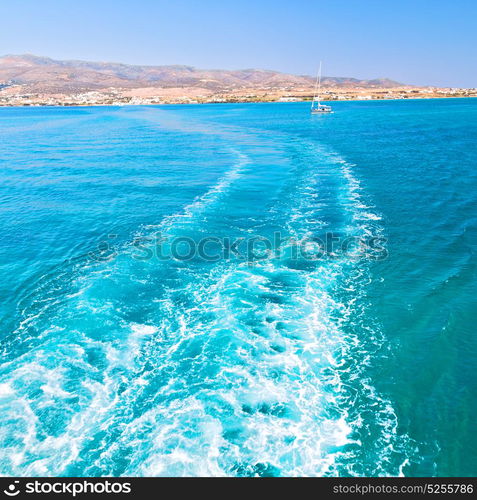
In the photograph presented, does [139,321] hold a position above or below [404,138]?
below

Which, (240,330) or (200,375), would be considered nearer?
(200,375)

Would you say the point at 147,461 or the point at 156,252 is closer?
the point at 147,461

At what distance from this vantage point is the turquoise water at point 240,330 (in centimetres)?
2042

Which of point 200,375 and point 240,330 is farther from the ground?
point 240,330

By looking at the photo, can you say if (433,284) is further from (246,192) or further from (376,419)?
(246,192)

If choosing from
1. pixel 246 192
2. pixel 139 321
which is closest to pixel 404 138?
pixel 246 192

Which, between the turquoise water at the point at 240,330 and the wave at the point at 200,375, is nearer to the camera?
the wave at the point at 200,375

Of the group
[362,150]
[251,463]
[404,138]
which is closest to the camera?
[251,463]

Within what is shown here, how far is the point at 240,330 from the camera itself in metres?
29.7

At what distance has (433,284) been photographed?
112ft

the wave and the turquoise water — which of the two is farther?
the turquoise water

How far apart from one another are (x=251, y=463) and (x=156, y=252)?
28044 mm

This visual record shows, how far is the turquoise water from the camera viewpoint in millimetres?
20422

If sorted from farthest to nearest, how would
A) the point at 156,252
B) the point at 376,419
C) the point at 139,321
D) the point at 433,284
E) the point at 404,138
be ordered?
the point at 404,138, the point at 156,252, the point at 433,284, the point at 139,321, the point at 376,419
